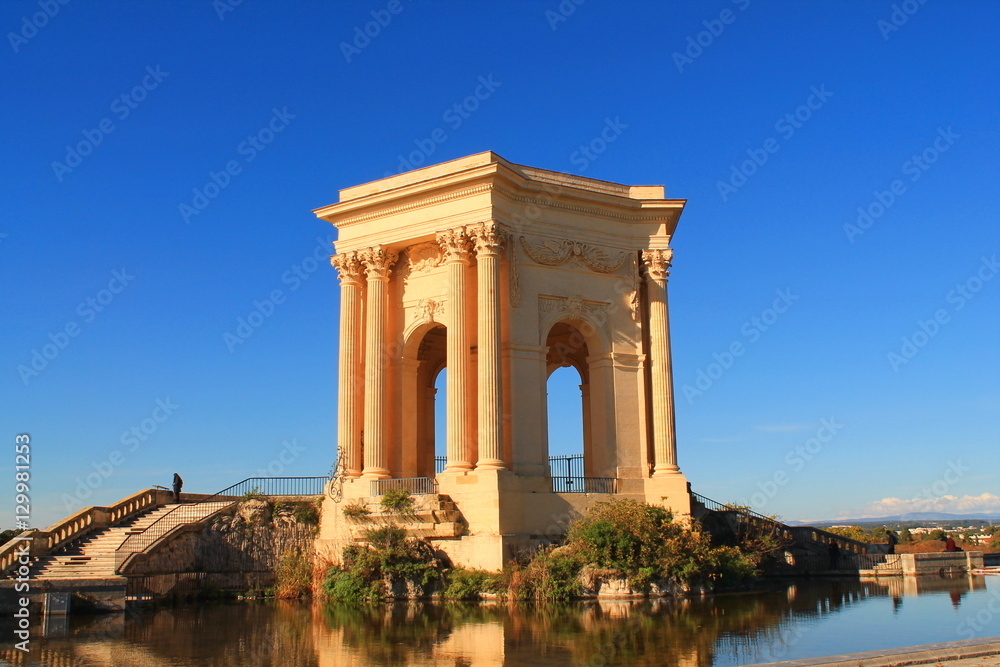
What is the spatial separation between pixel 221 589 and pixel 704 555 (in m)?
15.5

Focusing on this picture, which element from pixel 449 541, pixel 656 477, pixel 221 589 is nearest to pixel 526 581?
pixel 449 541

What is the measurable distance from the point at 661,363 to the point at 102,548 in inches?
779

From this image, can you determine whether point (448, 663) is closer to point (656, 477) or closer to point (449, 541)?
point (449, 541)

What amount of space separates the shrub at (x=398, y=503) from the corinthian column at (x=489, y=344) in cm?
246

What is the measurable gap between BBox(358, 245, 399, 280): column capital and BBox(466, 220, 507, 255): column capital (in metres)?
4.30

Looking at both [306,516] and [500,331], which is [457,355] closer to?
[500,331]

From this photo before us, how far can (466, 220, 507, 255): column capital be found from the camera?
102 ft

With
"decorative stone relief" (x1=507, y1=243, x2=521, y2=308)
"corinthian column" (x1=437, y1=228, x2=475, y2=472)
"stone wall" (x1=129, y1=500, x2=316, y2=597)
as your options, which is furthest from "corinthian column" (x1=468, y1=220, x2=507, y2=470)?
"stone wall" (x1=129, y1=500, x2=316, y2=597)

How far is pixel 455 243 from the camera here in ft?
105

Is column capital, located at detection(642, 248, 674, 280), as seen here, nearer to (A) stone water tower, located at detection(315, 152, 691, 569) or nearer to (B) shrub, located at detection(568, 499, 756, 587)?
(A) stone water tower, located at detection(315, 152, 691, 569)

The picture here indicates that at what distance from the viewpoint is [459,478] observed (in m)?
29.8

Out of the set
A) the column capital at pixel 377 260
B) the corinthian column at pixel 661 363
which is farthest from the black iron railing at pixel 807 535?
→ the column capital at pixel 377 260

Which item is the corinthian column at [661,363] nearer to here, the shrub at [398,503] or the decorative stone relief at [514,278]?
the decorative stone relief at [514,278]
